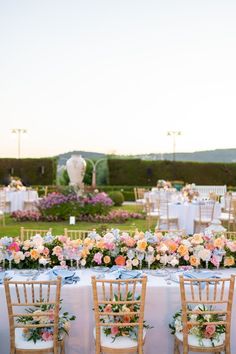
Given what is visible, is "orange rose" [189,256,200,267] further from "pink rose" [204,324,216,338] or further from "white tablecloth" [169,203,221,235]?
"white tablecloth" [169,203,221,235]

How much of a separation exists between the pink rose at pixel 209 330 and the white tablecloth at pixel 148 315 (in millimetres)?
470

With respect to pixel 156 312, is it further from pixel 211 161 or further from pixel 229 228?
pixel 211 161

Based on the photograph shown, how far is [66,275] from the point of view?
4141 mm

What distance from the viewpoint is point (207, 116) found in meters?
19.3

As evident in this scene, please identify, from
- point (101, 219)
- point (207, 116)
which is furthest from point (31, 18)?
point (207, 116)

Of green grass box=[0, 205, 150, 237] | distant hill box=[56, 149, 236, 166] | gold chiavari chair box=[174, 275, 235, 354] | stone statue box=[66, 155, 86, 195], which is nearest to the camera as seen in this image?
gold chiavari chair box=[174, 275, 235, 354]

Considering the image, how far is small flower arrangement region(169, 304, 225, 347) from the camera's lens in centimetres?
356

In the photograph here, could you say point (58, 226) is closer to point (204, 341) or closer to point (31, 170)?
point (204, 341)

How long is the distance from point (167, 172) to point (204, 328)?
19.3 m

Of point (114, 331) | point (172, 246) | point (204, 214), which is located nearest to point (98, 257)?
point (172, 246)

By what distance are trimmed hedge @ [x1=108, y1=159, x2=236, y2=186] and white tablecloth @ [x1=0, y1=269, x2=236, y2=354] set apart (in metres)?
18.8

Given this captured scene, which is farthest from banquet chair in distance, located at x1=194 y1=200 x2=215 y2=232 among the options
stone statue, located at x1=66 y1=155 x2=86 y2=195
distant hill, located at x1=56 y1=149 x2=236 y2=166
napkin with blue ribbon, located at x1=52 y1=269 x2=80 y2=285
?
distant hill, located at x1=56 y1=149 x2=236 y2=166

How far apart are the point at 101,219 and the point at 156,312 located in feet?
29.7

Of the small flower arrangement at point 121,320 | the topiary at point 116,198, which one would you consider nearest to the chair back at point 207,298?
the small flower arrangement at point 121,320
